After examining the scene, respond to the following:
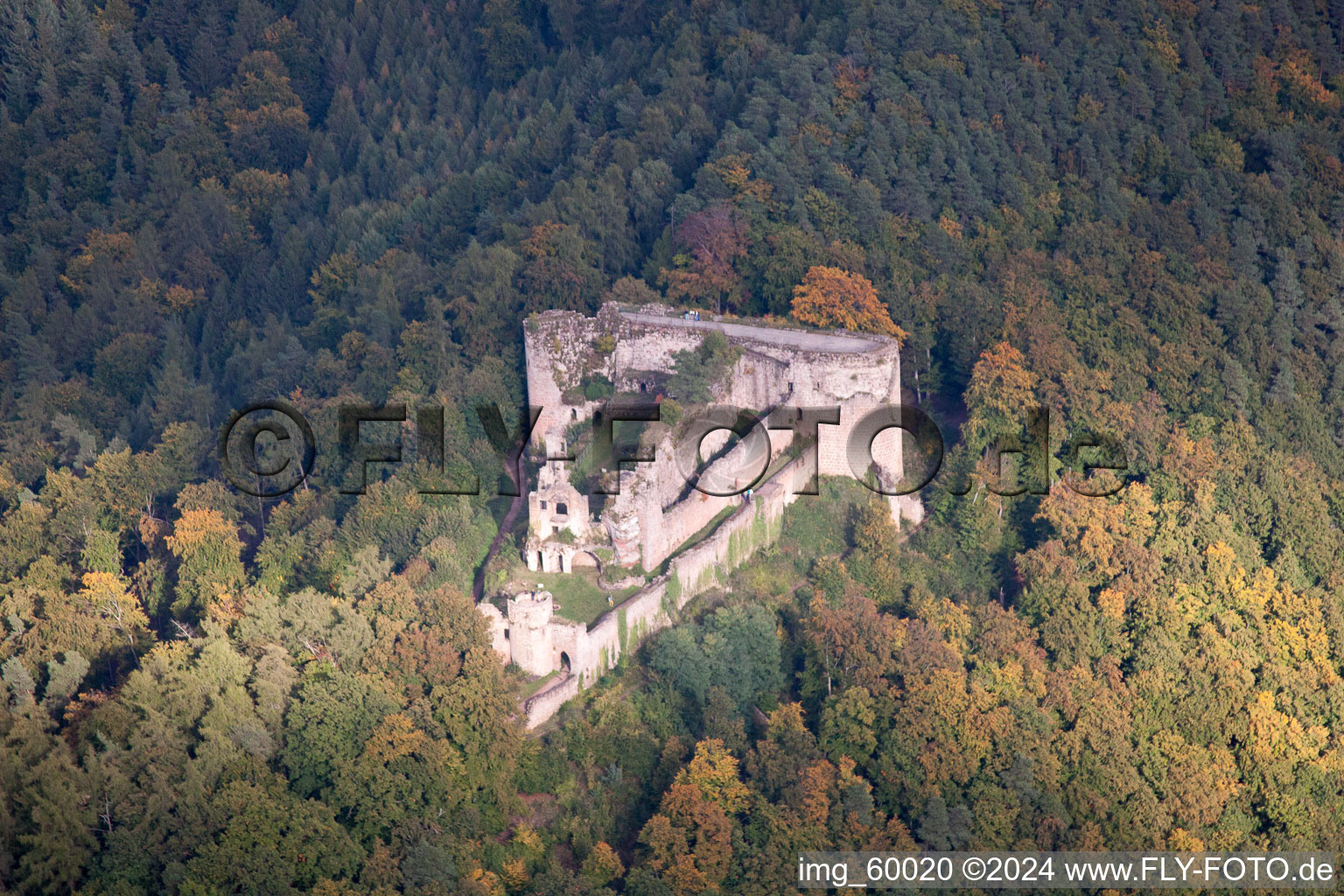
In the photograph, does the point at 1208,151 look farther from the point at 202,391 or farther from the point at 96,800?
the point at 96,800

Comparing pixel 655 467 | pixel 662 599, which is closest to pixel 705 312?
pixel 655 467

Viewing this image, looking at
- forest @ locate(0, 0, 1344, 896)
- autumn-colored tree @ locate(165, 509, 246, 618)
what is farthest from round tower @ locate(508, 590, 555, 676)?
autumn-colored tree @ locate(165, 509, 246, 618)

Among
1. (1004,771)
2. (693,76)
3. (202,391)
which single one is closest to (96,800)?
(1004,771)

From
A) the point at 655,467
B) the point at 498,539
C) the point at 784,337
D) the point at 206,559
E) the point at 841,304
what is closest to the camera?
the point at 655,467

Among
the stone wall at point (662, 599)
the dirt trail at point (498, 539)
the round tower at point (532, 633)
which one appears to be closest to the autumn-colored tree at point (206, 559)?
the dirt trail at point (498, 539)

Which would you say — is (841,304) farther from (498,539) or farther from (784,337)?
(498,539)

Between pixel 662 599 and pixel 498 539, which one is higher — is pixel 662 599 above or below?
below
